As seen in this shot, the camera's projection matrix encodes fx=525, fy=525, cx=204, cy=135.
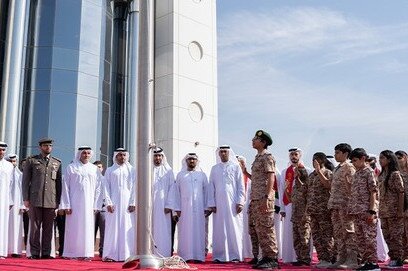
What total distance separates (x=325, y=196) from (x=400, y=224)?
3.44 ft

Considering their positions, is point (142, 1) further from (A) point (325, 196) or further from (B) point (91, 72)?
(B) point (91, 72)

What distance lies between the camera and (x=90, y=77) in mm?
14445

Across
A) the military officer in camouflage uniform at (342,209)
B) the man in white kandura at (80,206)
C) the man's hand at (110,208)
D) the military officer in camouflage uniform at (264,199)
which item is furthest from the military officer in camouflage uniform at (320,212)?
the man in white kandura at (80,206)

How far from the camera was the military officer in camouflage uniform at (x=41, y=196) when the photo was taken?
7.49 meters

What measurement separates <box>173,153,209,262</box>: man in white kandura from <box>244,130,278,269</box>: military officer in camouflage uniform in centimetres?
183

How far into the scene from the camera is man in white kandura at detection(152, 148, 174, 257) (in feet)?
26.2

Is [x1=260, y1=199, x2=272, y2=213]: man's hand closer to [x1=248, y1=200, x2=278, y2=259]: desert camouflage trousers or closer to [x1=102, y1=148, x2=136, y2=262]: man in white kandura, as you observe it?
[x1=248, y1=200, x2=278, y2=259]: desert camouflage trousers

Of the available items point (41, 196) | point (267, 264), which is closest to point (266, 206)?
point (267, 264)

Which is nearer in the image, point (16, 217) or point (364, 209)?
point (364, 209)

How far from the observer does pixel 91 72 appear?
1450 cm

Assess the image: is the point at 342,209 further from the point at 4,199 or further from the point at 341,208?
the point at 4,199

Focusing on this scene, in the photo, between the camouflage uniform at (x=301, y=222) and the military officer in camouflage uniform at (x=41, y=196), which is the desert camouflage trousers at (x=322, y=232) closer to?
the camouflage uniform at (x=301, y=222)

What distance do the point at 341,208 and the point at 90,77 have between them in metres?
9.77

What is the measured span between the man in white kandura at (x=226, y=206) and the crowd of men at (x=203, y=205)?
0.05 ft
